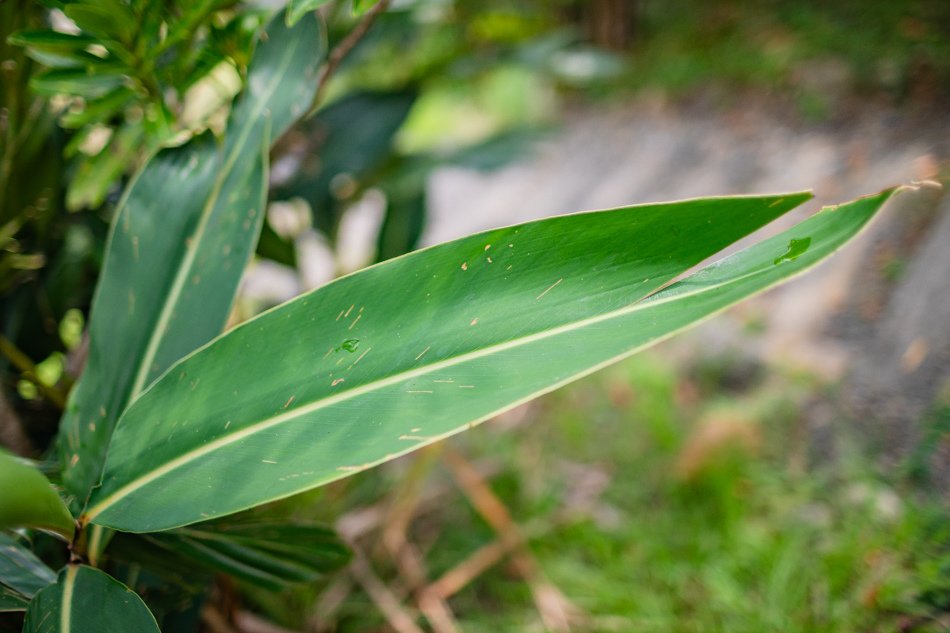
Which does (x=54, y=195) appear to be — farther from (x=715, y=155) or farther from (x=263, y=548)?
(x=715, y=155)

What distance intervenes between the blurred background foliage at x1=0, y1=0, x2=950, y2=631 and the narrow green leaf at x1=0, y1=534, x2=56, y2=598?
0.67 ft

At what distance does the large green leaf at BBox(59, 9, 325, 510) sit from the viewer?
18.4 inches

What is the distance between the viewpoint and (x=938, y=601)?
2.20 feet

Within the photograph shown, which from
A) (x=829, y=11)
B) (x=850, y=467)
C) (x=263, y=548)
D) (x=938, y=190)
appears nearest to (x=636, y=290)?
(x=263, y=548)

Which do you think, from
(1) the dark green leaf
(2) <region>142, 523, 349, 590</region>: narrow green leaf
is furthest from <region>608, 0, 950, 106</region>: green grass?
(2) <region>142, 523, 349, 590</region>: narrow green leaf

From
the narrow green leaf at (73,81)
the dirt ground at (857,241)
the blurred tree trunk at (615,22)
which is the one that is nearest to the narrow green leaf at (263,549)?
the narrow green leaf at (73,81)

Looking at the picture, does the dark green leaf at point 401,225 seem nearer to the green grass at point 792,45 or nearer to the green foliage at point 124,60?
the green foliage at point 124,60

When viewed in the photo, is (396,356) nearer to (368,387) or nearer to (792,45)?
(368,387)

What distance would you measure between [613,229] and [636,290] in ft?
0.12

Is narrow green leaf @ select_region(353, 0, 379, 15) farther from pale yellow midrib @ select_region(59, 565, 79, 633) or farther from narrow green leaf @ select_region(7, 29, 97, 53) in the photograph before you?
pale yellow midrib @ select_region(59, 565, 79, 633)

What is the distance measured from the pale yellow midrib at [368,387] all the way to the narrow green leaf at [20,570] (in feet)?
0.29

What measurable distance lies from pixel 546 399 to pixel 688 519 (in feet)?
1.65

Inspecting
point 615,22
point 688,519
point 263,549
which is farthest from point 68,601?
point 615,22

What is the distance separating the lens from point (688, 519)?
1.00 meters
